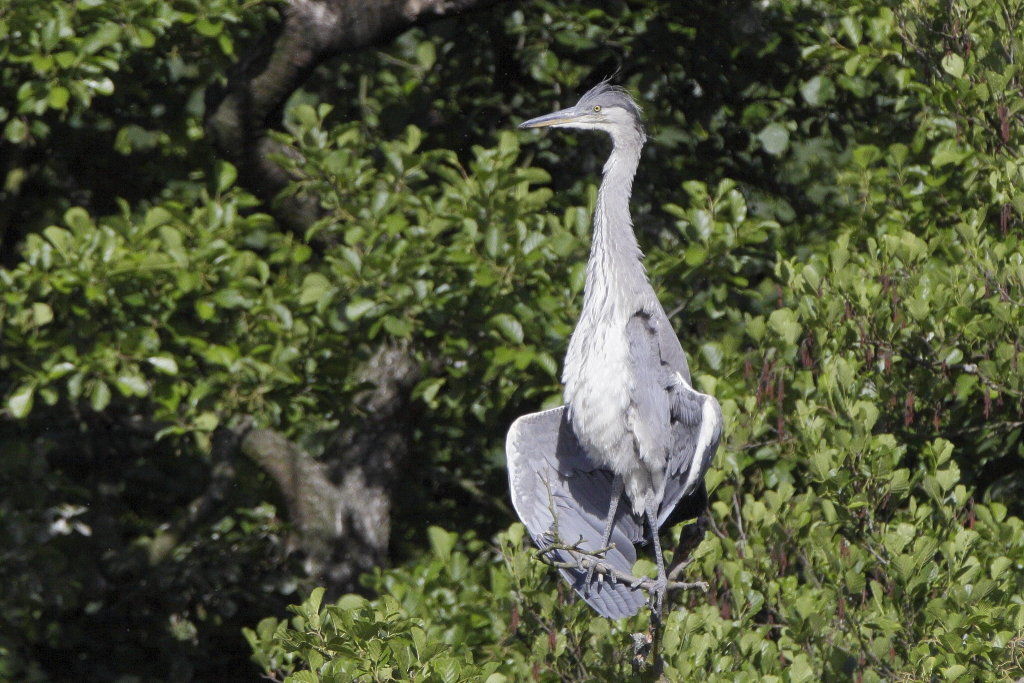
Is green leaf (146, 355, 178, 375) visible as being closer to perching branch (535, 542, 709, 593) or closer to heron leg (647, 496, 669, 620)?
perching branch (535, 542, 709, 593)

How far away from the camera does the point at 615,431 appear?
3.68 m

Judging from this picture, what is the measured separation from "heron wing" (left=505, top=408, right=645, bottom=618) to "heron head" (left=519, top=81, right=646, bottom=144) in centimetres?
103

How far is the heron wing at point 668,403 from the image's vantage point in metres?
3.67

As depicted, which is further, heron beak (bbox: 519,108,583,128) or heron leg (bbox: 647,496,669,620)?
heron beak (bbox: 519,108,583,128)

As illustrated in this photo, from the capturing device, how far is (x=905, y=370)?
372 centimetres

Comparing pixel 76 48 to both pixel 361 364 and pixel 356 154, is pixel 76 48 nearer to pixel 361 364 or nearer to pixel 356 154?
pixel 356 154

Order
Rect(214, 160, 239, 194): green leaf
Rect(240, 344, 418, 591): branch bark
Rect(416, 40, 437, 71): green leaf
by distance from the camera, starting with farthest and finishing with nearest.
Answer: Rect(416, 40, 437, 71): green leaf, Rect(240, 344, 418, 591): branch bark, Rect(214, 160, 239, 194): green leaf

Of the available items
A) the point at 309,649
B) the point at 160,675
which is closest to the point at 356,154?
the point at 309,649

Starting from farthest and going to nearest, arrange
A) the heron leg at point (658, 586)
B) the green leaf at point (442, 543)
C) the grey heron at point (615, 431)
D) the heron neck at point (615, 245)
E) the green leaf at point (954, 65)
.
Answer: the green leaf at point (442, 543), the heron neck at point (615, 245), the green leaf at point (954, 65), the grey heron at point (615, 431), the heron leg at point (658, 586)

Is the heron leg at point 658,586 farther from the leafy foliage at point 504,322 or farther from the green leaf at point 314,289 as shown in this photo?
the green leaf at point 314,289

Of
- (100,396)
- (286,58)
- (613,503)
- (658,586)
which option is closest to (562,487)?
(613,503)

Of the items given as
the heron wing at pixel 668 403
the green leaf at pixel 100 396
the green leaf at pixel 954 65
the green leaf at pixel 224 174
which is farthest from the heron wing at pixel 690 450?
the green leaf at pixel 224 174

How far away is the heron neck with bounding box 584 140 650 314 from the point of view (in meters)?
3.87

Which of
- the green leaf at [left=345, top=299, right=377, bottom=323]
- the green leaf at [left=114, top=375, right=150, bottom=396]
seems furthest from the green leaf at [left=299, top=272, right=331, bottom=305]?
the green leaf at [left=114, top=375, right=150, bottom=396]
